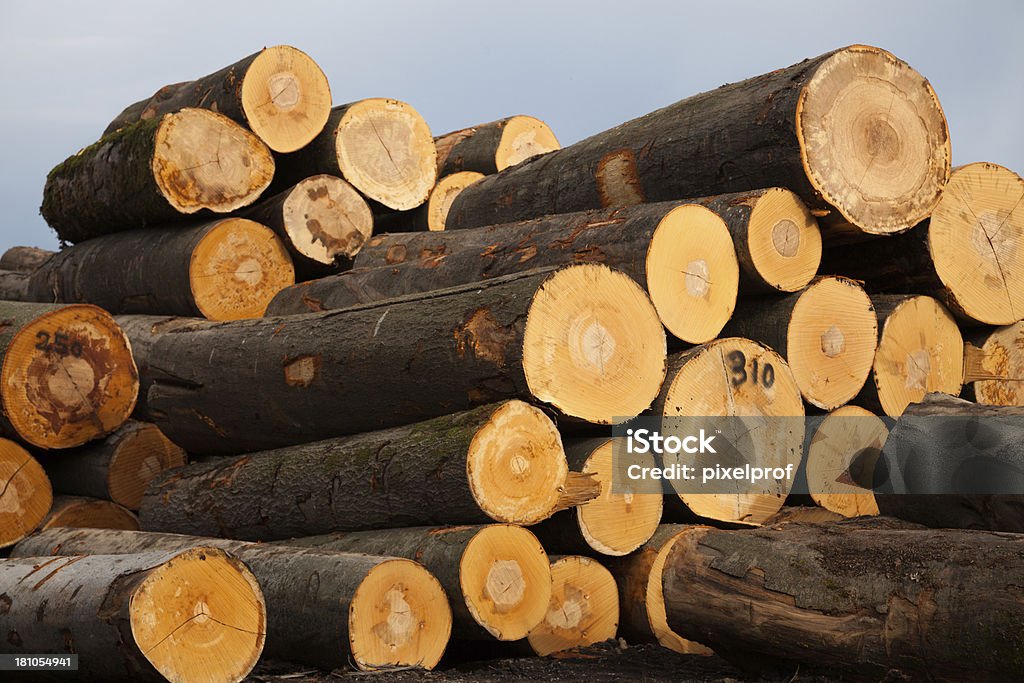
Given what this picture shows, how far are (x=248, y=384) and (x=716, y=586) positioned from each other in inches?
118

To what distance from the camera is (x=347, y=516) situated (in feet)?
17.3

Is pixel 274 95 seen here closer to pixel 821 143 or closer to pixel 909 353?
pixel 821 143

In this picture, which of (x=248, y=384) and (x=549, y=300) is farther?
(x=248, y=384)

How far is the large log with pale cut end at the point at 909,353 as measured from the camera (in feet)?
20.5

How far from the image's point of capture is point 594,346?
16.2 feet

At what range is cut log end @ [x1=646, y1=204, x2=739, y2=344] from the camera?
5383 millimetres

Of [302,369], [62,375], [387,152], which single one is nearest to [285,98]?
[387,152]

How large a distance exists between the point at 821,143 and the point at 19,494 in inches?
207

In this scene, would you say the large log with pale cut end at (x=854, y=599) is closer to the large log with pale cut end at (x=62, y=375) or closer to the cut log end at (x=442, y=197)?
the large log with pale cut end at (x=62, y=375)

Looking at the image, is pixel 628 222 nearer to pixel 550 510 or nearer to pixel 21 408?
Answer: pixel 550 510

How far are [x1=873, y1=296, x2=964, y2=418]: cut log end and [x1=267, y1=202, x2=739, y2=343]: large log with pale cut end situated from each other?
4.03 ft

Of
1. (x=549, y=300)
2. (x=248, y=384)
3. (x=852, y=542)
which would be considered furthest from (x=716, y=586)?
(x=248, y=384)

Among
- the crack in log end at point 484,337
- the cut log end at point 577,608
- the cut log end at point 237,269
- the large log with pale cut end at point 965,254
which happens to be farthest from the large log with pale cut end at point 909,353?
the cut log end at point 237,269

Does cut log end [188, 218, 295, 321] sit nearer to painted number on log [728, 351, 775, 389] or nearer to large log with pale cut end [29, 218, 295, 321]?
large log with pale cut end [29, 218, 295, 321]
